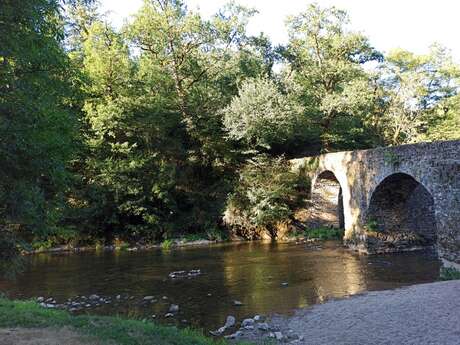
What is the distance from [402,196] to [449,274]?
5.52 m

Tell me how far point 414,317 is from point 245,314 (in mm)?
3399

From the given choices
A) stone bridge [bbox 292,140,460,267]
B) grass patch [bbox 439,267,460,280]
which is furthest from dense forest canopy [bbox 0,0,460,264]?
grass patch [bbox 439,267,460,280]

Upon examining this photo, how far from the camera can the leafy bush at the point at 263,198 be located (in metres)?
22.7

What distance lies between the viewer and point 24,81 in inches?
265

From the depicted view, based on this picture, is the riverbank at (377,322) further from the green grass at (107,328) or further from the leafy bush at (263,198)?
the leafy bush at (263,198)

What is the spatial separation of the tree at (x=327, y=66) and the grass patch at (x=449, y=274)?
44.4ft

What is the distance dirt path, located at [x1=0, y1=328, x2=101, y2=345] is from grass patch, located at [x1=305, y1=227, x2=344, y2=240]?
1675 centimetres

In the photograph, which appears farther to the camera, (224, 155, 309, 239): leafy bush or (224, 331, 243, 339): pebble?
(224, 155, 309, 239): leafy bush

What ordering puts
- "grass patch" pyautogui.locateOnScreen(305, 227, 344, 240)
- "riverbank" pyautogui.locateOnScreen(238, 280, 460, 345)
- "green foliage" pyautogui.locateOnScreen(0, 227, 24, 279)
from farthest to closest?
"grass patch" pyautogui.locateOnScreen(305, 227, 344, 240)
"riverbank" pyautogui.locateOnScreen(238, 280, 460, 345)
"green foliage" pyautogui.locateOnScreen(0, 227, 24, 279)

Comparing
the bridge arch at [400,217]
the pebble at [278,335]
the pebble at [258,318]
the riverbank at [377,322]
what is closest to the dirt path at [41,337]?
the riverbank at [377,322]

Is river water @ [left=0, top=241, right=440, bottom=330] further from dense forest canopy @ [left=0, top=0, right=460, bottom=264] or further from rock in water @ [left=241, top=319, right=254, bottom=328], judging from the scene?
dense forest canopy @ [left=0, top=0, right=460, bottom=264]

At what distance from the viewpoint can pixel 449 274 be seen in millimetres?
12094

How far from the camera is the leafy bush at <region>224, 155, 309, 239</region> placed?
2266 centimetres

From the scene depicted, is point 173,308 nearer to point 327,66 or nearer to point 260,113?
point 260,113
